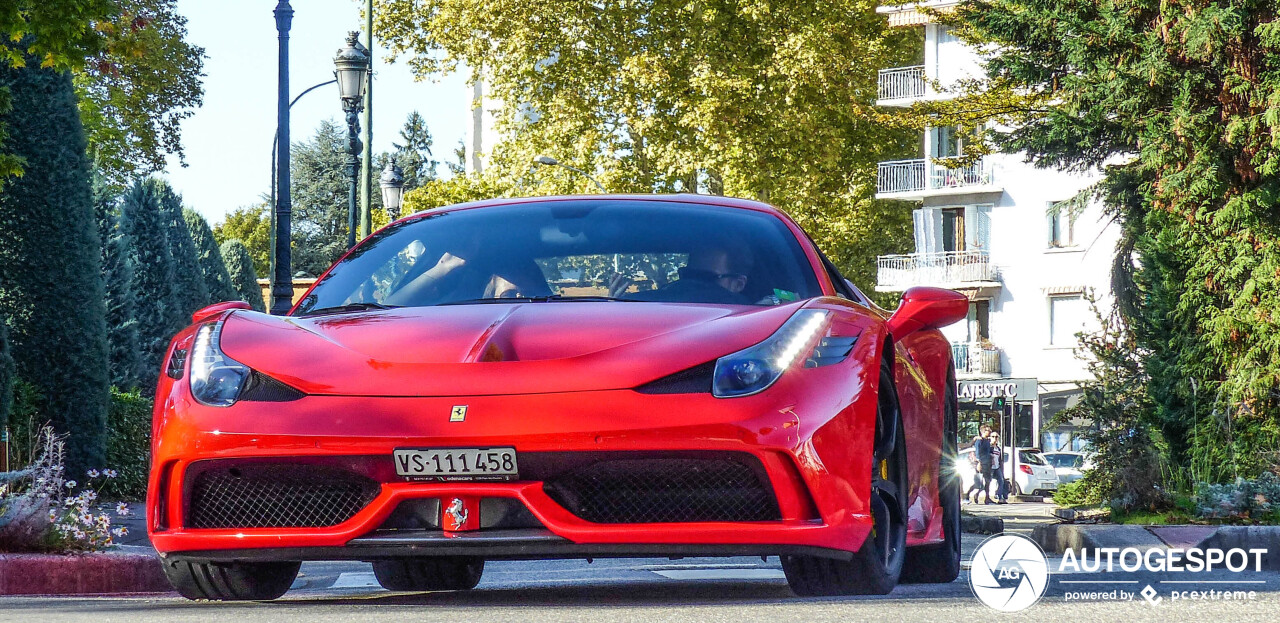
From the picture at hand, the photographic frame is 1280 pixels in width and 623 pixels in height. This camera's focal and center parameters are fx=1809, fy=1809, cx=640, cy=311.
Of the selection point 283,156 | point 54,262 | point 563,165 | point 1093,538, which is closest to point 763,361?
point 1093,538

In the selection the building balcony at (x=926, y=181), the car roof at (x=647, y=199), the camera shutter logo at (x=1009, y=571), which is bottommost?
the camera shutter logo at (x=1009, y=571)

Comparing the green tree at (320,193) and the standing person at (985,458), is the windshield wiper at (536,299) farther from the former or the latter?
the green tree at (320,193)

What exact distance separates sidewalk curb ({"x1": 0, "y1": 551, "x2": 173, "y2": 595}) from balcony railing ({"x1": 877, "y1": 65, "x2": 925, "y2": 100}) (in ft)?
155

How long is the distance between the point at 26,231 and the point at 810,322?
1435 centimetres

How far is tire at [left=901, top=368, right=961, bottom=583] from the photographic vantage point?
7031 mm

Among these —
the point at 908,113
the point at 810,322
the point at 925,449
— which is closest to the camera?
the point at 810,322

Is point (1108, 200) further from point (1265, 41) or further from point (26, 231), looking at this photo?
point (26, 231)

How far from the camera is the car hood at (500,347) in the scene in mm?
4965

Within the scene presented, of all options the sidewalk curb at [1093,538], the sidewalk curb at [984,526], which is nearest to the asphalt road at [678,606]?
the sidewalk curb at [1093,538]

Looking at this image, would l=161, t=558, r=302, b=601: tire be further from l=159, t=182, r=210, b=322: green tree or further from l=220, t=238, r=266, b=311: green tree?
l=220, t=238, r=266, b=311: green tree

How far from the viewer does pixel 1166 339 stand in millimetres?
13664

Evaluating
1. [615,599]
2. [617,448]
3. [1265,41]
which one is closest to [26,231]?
[1265,41]

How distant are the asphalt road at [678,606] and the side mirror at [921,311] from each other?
89cm

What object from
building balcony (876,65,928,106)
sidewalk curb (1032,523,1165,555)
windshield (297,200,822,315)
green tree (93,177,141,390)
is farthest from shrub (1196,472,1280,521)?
building balcony (876,65,928,106)
